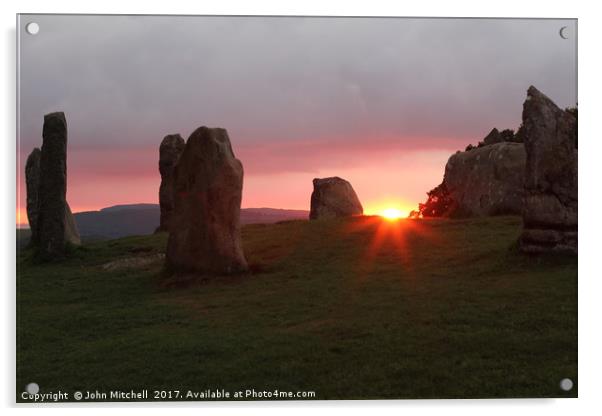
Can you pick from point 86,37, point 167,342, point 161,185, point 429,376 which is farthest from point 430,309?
point 161,185

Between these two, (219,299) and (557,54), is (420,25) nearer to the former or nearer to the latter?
(557,54)

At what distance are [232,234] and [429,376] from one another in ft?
30.9

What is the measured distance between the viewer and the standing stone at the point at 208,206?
65.9 feet

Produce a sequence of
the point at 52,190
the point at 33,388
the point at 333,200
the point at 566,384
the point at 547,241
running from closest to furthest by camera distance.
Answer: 1. the point at 566,384
2. the point at 33,388
3. the point at 547,241
4. the point at 52,190
5. the point at 333,200

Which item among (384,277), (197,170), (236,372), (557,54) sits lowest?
(236,372)

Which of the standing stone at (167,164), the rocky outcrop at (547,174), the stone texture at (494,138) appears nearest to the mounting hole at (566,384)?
the rocky outcrop at (547,174)

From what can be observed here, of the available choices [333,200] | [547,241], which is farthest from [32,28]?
[333,200]

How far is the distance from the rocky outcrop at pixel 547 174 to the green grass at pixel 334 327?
25.1 inches

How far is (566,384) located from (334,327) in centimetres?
435

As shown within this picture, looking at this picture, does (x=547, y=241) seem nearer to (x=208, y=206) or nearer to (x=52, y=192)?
(x=208, y=206)

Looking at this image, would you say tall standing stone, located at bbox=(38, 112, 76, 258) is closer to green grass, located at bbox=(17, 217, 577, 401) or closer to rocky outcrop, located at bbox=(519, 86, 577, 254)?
green grass, located at bbox=(17, 217, 577, 401)

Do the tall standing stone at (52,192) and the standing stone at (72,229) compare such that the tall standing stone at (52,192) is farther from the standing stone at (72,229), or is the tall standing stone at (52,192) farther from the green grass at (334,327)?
the standing stone at (72,229)

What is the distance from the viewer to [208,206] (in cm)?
2009

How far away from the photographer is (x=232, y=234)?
20.5 meters
